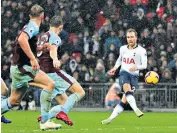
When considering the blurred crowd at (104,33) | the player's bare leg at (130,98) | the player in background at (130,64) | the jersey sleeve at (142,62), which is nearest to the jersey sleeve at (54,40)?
the player in background at (130,64)

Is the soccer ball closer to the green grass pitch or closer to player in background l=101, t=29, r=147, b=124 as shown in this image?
the green grass pitch

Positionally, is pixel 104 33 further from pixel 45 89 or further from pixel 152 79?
pixel 45 89

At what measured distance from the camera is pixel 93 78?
2212 cm

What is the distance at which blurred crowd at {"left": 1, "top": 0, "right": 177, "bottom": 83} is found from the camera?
22062mm

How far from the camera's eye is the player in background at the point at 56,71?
37.7 feet

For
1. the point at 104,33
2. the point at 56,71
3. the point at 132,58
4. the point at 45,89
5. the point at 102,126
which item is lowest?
the point at 102,126

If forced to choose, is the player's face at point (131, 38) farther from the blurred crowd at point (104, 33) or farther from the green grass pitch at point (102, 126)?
the blurred crowd at point (104, 33)

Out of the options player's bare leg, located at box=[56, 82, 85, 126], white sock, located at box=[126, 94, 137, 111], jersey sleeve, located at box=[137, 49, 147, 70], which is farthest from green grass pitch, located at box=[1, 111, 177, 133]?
jersey sleeve, located at box=[137, 49, 147, 70]

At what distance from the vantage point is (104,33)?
2288cm

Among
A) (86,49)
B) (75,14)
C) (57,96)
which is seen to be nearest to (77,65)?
(86,49)

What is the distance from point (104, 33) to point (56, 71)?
418 inches

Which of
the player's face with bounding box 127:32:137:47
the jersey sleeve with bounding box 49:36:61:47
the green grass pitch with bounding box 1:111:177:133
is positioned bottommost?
the green grass pitch with bounding box 1:111:177:133

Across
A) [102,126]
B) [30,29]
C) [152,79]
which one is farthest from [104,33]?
[30,29]

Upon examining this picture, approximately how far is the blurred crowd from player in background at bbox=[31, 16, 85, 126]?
30.3 feet
